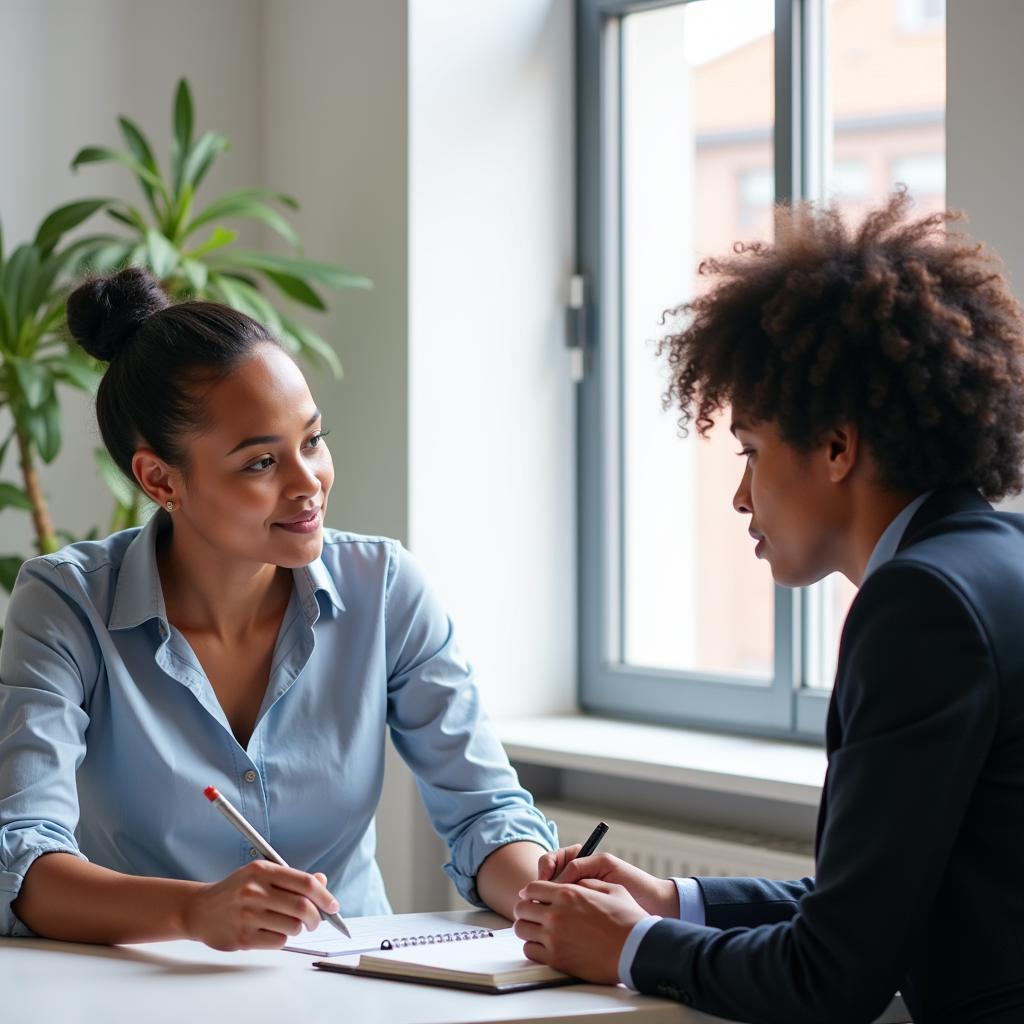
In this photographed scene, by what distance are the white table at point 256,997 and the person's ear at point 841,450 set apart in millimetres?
496

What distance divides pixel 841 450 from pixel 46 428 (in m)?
1.65

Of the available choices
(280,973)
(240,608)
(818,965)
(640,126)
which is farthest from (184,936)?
(640,126)

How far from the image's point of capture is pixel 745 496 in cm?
146

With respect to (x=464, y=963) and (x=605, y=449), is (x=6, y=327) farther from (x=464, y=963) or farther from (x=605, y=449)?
(x=464, y=963)

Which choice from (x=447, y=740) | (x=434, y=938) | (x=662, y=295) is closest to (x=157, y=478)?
(x=447, y=740)

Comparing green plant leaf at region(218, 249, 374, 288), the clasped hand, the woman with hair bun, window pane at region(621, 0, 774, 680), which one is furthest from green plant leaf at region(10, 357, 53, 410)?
the clasped hand

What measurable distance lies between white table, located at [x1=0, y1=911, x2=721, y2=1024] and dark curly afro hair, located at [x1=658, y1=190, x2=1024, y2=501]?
1.76 feet

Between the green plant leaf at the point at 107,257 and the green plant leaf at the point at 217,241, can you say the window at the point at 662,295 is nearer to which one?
the green plant leaf at the point at 217,241

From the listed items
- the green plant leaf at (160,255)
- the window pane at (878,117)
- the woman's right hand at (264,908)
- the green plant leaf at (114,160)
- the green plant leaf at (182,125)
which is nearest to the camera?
the woman's right hand at (264,908)

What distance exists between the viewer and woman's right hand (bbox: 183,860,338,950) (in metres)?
1.41

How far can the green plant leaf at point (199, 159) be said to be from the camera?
9.10 ft

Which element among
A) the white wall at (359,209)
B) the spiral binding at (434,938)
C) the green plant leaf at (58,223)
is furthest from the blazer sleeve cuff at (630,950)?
the green plant leaf at (58,223)

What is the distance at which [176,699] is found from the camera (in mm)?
1784

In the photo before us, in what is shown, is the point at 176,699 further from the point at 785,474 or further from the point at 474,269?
the point at 474,269
